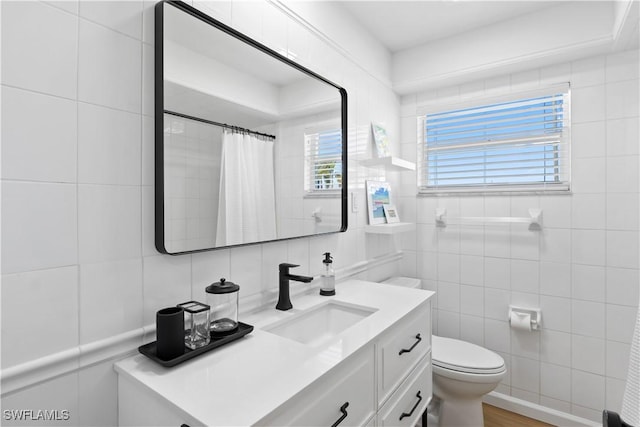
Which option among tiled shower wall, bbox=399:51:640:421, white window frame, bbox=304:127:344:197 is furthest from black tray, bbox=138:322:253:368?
tiled shower wall, bbox=399:51:640:421

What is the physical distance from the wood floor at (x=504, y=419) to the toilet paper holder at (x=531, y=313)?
22.9 inches

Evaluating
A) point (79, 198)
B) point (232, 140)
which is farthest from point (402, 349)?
point (79, 198)

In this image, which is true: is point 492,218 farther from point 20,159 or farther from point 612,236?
point 20,159

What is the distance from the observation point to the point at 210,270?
1161mm

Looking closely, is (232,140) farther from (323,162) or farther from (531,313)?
(531,313)

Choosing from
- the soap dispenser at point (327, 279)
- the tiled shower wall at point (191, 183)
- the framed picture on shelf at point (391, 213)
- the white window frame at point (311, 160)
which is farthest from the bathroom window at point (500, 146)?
the tiled shower wall at point (191, 183)

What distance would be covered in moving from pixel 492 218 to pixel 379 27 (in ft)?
4.82

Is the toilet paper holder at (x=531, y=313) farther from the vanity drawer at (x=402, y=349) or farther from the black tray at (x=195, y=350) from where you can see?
the black tray at (x=195, y=350)

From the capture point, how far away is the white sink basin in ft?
4.40

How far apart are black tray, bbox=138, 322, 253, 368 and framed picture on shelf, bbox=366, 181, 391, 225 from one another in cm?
125

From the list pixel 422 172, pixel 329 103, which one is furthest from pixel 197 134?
pixel 422 172

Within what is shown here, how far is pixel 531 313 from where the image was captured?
83.2 inches

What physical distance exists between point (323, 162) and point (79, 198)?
110 centimetres

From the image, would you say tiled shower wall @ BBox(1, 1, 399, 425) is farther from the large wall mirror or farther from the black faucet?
the black faucet
